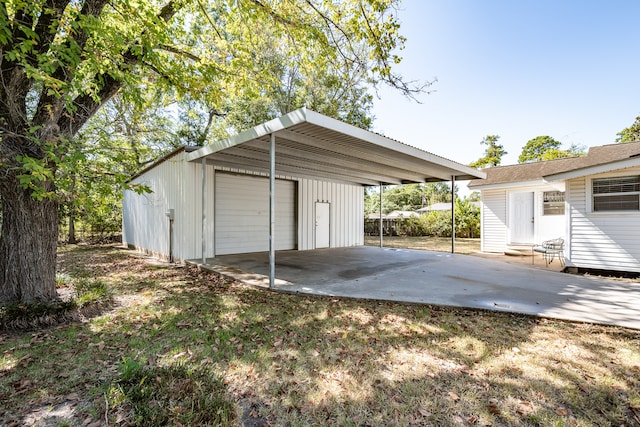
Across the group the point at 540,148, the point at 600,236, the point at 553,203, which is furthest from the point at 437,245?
the point at 540,148

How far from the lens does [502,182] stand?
1023 cm

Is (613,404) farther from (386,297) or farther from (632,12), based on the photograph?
(632,12)

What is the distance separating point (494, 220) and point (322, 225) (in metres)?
6.84

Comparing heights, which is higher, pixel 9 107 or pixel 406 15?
pixel 406 15

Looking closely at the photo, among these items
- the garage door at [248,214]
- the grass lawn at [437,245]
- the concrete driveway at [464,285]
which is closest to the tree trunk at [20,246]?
the concrete driveway at [464,285]

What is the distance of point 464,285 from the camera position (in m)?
5.32

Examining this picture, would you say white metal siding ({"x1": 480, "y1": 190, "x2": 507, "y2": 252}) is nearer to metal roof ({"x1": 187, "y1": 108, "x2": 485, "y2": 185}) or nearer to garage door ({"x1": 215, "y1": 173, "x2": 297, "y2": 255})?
metal roof ({"x1": 187, "y1": 108, "x2": 485, "y2": 185})

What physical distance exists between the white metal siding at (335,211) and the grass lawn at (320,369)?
7.42m

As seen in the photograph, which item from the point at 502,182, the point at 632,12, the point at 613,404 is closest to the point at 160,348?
the point at 613,404

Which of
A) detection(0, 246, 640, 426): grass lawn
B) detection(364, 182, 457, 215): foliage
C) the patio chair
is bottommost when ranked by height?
detection(0, 246, 640, 426): grass lawn

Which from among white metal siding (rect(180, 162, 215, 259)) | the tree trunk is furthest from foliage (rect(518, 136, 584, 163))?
the tree trunk

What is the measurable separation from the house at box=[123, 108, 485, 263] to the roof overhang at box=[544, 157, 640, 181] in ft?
7.86

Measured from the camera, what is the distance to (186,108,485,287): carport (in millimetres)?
4922

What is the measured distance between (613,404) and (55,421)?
395 centimetres
